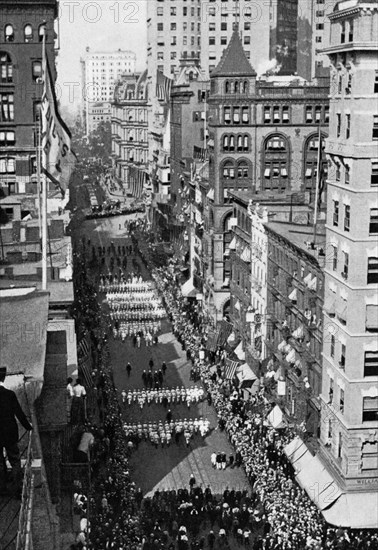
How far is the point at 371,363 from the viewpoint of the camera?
4134 centimetres

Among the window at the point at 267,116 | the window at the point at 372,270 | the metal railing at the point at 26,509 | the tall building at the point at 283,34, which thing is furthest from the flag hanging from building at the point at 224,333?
the tall building at the point at 283,34

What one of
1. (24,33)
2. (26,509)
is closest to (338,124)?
(26,509)

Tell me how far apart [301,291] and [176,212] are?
66.2 metres

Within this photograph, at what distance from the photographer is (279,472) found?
147 feet

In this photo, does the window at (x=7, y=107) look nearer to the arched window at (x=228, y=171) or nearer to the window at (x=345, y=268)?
the arched window at (x=228, y=171)

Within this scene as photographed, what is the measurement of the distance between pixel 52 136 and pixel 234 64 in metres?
39.4

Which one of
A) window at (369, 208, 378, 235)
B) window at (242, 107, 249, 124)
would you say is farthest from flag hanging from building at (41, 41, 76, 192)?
window at (242, 107, 249, 124)

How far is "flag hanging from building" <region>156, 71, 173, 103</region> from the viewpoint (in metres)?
132

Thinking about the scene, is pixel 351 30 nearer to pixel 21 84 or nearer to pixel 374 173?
pixel 374 173

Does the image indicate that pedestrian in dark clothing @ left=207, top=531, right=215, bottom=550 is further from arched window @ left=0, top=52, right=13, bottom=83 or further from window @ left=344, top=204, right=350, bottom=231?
arched window @ left=0, top=52, right=13, bottom=83

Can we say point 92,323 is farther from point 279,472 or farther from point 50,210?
point 279,472

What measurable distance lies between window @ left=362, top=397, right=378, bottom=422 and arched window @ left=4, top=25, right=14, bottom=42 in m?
48.4

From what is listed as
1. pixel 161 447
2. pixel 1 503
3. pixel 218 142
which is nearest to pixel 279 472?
pixel 161 447

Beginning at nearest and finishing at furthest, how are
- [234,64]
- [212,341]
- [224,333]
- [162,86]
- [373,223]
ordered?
1. [373,223]
2. [224,333]
3. [212,341]
4. [234,64]
5. [162,86]
